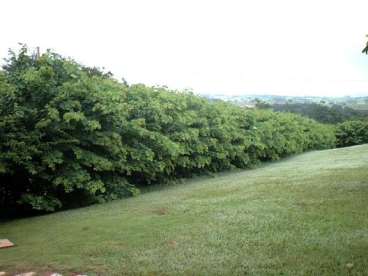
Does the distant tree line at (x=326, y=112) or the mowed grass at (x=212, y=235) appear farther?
the distant tree line at (x=326, y=112)

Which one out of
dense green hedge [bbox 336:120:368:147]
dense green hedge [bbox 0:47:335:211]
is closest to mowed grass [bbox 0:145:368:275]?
dense green hedge [bbox 0:47:335:211]

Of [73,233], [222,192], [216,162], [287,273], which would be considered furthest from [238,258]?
[216,162]

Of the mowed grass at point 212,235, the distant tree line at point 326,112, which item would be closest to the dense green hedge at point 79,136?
the mowed grass at point 212,235

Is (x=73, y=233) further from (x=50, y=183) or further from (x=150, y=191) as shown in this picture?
(x=150, y=191)

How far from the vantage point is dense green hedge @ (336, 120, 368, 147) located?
27984 millimetres

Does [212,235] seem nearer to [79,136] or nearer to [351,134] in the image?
[79,136]

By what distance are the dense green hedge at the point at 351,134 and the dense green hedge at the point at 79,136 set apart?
18213 millimetres

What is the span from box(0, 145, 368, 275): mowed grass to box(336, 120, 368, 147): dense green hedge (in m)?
20.6

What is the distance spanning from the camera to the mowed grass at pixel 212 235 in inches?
165

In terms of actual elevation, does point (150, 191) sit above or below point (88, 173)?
below

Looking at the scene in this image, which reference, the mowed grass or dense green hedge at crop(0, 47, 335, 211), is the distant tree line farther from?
Result: the mowed grass

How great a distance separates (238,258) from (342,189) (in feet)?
12.5

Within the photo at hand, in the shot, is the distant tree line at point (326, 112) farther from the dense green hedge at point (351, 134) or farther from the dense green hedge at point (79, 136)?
the dense green hedge at point (79, 136)

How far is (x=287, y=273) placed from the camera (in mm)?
3834
